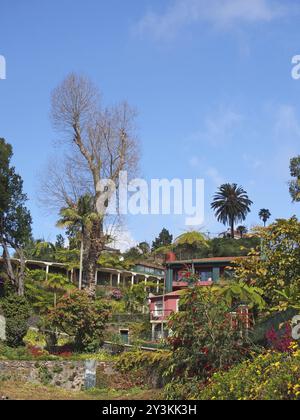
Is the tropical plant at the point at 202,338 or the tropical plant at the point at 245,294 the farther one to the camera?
the tropical plant at the point at 245,294

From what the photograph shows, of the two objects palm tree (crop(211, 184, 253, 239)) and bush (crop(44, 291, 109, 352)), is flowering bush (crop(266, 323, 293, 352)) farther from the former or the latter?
palm tree (crop(211, 184, 253, 239))

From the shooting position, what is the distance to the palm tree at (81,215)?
34531 millimetres

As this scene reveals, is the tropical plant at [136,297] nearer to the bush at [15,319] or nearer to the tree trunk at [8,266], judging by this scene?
the tree trunk at [8,266]

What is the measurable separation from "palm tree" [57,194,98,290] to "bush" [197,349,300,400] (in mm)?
21704

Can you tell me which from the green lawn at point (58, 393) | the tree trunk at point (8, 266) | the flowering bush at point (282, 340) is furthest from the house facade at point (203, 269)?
the flowering bush at point (282, 340)

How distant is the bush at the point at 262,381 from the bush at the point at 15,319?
45.2 ft

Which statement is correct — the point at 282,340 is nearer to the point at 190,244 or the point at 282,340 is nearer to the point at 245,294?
the point at 245,294

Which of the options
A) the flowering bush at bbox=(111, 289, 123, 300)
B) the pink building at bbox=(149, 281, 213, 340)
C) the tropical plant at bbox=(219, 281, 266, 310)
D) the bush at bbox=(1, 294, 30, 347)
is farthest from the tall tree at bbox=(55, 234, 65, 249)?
the tropical plant at bbox=(219, 281, 266, 310)

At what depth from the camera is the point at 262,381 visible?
11.4 metres

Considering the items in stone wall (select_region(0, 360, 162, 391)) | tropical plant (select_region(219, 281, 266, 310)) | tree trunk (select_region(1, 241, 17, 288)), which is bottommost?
stone wall (select_region(0, 360, 162, 391))

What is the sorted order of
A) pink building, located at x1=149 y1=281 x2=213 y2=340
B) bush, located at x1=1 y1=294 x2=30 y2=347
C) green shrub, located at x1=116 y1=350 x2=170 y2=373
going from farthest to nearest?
pink building, located at x1=149 y1=281 x2=213 y2=340, bush, located at x1=1 y1=294 x2=30 y2=347, green shrub, located at x1=116 y1=350 x2=170 y2=373

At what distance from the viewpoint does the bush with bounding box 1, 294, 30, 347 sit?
2550 centimetres
